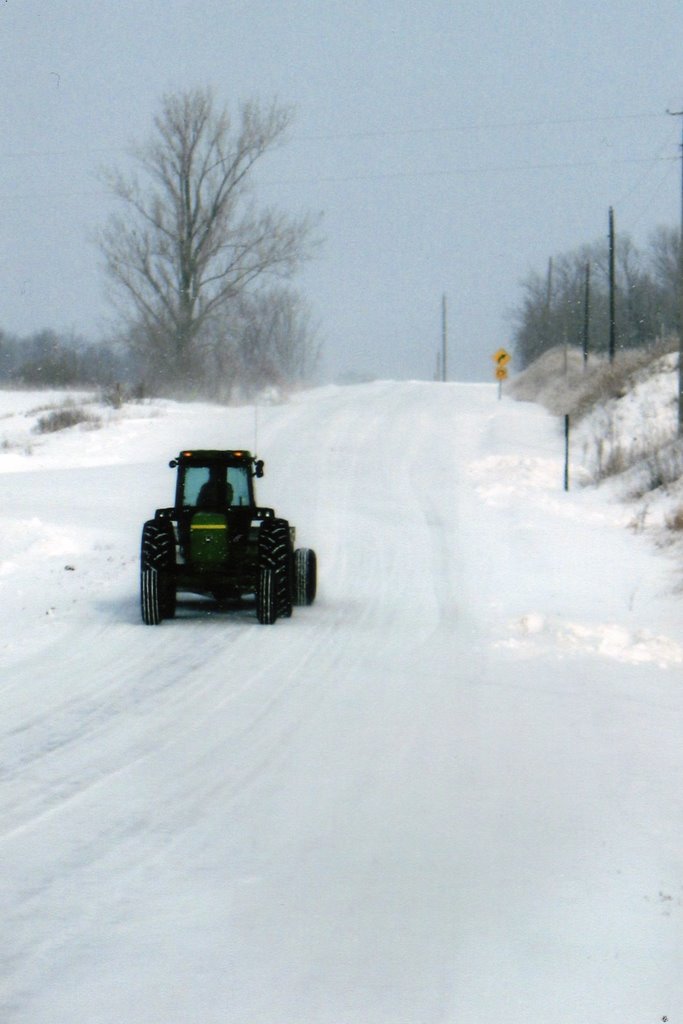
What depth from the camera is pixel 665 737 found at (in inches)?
365

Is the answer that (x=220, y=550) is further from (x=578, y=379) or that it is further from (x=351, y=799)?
(x=578, y=379)

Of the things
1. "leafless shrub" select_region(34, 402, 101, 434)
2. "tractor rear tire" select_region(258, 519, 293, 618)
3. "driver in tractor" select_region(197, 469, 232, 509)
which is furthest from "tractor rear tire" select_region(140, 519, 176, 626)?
"leafless shrub" select_region(34, 402, 101, 434)

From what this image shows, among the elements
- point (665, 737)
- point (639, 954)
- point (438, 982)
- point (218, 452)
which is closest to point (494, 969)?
point (438, 982)

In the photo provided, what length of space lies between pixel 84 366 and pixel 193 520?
68.1m

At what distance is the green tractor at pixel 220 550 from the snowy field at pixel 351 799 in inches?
15.1

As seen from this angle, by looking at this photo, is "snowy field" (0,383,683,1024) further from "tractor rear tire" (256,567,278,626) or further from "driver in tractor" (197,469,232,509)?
"driver in tractor" (197,469,232,509)

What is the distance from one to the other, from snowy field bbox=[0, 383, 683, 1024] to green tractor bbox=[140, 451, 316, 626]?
1.26 ft

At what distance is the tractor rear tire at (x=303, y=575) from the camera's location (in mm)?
15281

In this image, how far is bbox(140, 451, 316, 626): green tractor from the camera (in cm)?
1412

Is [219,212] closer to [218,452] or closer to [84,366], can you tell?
[84,366]

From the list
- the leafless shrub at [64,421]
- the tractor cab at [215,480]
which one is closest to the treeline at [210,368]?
the leafless shrub at [64,421]

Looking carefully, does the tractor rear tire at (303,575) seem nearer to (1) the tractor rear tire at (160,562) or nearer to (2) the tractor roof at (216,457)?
(2) the tractor roof at (216,457)

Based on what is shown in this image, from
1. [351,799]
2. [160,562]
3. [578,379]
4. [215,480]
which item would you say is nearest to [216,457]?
[215,480]

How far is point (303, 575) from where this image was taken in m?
15.4
